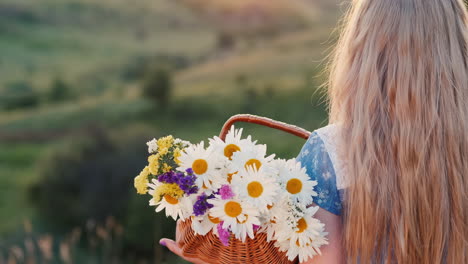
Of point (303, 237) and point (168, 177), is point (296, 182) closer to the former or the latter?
point (303, 237)

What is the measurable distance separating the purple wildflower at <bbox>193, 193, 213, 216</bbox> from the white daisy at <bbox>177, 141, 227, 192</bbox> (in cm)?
2

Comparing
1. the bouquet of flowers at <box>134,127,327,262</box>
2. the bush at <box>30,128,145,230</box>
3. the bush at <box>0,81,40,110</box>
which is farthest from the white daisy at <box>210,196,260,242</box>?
the bush at <box>0,81,40,110</box>

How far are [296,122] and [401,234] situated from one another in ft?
14.9

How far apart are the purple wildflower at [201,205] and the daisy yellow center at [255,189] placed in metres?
0.10

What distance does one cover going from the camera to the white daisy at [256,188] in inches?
49.0

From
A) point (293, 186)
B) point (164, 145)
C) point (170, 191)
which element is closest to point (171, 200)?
point (170, 191)

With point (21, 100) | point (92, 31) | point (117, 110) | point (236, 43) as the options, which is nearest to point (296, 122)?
point (236, 43)

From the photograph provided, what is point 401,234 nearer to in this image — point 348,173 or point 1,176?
point 348,173

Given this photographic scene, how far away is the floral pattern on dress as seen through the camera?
4.51 ft

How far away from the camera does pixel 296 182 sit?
4.24ft

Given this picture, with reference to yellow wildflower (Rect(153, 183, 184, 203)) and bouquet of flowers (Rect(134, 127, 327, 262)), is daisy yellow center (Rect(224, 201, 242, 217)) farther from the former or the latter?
yellow wildflower (Rect(153, 183, 184, 203))

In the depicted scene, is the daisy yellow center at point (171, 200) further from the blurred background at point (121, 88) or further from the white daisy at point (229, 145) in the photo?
the blurred background at point (121, 88)

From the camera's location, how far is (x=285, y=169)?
1304 mm

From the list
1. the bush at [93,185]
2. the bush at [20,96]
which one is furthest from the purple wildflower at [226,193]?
the bush at [20,96]
